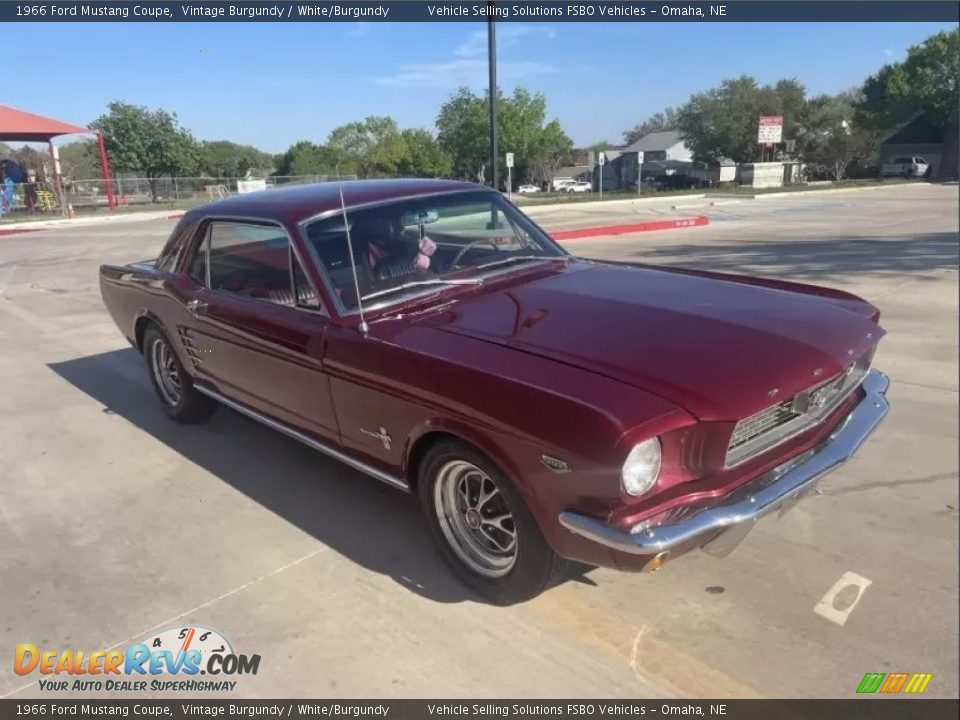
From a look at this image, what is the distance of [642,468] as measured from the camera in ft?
7.59

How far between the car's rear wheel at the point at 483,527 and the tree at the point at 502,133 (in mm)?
36898

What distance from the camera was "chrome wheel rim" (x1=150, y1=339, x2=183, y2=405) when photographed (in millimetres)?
4988

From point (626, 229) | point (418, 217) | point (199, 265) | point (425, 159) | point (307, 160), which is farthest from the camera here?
point (307, 160)

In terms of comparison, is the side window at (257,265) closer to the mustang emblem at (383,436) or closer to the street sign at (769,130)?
the mustang emblem at (383,436)

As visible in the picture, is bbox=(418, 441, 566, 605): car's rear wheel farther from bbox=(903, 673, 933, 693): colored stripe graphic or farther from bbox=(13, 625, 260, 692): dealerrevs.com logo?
bbox=(903, 673, 933, 693): colored stripe graphic

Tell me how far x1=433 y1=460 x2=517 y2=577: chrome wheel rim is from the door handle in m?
2.09

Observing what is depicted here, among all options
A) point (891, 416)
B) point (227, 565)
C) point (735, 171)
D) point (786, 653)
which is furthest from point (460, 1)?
point (735, 171)

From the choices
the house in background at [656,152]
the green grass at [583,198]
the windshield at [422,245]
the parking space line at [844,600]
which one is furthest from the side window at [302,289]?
the house in background at [656,152]

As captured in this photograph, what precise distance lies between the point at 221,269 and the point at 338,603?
2.31m

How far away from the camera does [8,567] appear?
10.9 ft

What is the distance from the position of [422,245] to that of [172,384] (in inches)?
95.1

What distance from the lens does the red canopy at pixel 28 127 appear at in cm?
3020

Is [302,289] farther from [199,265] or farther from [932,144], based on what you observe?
[932,144]

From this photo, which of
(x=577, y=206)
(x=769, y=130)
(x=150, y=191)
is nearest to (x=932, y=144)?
(x=577, y=206)
